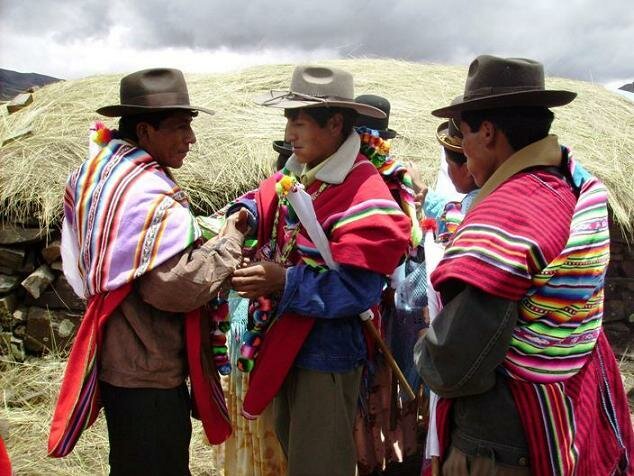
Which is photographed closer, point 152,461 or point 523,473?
point 523,473

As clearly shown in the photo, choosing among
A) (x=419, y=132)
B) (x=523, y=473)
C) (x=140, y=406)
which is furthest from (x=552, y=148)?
(x=419, y=132)

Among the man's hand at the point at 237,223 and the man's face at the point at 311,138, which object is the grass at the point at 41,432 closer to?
the man's hand at the point at 237,223

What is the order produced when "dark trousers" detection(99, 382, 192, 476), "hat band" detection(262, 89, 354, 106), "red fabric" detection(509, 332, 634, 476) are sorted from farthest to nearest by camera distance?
"hat band" detection(262, 89, 354, 106)
"dark trousers" detection(99, 382, 192, 476)
"red fabric" detection(509, 332, 634, 476)

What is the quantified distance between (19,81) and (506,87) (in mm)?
9431

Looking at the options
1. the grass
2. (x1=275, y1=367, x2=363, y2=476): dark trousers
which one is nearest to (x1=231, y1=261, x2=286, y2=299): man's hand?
(x1=275, y1=367, x2=363, y2=476): dark trousers

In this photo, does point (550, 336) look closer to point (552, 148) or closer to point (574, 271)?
point (574, 271)

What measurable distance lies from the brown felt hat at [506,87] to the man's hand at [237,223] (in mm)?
1112

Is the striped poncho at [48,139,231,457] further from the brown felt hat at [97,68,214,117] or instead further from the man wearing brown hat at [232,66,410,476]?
the man wearing brown hat at [232,66,410,476]

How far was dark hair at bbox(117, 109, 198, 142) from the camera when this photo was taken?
2.50 m

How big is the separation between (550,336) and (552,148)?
1.92ft

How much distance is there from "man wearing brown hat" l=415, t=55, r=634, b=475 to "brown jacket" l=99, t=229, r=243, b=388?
0.85 m

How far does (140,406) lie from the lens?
2346 mm

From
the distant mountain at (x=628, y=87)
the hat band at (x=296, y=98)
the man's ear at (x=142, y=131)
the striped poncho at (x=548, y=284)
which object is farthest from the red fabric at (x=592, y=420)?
the distant mountain at (x=628, y=87)

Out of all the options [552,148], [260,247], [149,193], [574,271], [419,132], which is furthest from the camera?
[419,132]
